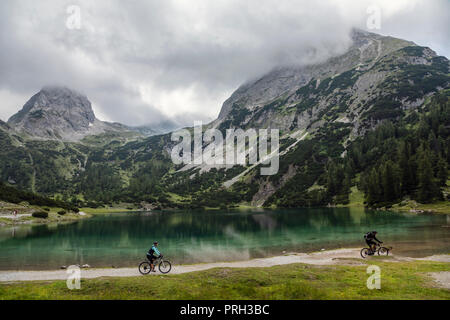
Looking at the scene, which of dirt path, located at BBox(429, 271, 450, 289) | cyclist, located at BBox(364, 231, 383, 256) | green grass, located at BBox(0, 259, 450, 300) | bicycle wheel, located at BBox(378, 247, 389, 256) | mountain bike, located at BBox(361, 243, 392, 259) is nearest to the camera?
green grass, located at BBox(0, 259, 450, 300)

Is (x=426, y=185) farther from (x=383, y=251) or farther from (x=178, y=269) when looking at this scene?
(x=178, y=269)

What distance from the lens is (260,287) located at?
1992 centimetres

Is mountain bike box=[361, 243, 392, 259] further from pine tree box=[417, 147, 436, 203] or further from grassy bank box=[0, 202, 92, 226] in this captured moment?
grassy bank box=[0, 202, 92, 226]

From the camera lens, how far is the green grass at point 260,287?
17.5m

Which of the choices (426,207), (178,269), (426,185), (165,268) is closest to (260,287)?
(165,268)

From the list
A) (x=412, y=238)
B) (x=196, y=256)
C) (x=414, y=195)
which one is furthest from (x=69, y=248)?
(x=414, y=195)

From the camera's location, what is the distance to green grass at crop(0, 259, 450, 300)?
1745cm

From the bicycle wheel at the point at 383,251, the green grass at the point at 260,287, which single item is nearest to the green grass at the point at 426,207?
the bicycle wheel at the point at 383,251

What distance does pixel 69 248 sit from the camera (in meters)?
56.7

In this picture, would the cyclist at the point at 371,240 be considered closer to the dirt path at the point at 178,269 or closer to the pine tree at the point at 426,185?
the dirt path at the point at 178,269

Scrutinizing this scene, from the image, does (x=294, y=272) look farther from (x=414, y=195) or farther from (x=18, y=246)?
(x=414, y=195)

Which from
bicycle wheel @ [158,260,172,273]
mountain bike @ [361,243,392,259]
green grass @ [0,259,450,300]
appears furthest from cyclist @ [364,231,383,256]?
bicycle wheel @ [158,260,172,273]
